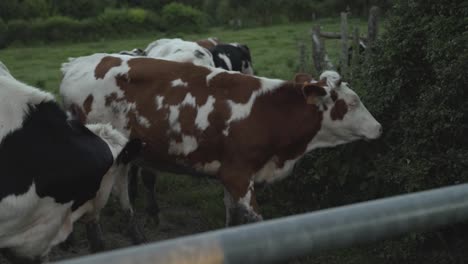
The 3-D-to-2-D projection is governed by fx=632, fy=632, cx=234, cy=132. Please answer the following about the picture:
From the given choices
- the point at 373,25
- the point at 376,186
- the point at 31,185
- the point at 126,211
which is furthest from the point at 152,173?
the point at 373,25

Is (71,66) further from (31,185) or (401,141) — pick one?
(401,141)

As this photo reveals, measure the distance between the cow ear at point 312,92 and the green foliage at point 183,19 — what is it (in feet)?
99.8

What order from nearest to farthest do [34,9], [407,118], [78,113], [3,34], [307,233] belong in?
[307,233]
[407,118]
[78,113]
[3,34]
[34,9]

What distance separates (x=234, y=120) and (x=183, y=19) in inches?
1263

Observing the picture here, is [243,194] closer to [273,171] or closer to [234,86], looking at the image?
[273,171]

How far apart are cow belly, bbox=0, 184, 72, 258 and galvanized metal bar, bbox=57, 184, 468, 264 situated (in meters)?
3.05

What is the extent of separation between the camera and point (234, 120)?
5.36 m

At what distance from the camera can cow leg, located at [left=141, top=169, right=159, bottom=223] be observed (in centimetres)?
658


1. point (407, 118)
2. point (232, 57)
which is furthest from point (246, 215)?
point (232, 57)

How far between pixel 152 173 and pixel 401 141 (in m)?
2.64

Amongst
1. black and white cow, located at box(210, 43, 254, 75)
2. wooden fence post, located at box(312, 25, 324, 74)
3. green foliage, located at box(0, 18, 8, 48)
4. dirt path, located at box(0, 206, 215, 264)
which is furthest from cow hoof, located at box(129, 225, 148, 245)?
green foliage, located at box(0, 18, 8, 48)

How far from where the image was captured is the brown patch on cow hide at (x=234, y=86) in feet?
17.9

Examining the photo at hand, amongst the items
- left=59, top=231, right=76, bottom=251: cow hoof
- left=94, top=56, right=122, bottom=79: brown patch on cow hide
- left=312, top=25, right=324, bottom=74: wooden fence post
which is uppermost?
left=94, top=56, right=122, bottom=79: brown patch on cow hide

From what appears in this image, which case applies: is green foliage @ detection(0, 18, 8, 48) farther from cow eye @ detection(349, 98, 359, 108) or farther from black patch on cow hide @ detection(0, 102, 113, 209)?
black patch on cow hide @ detection(0, 102, 113, 209)
